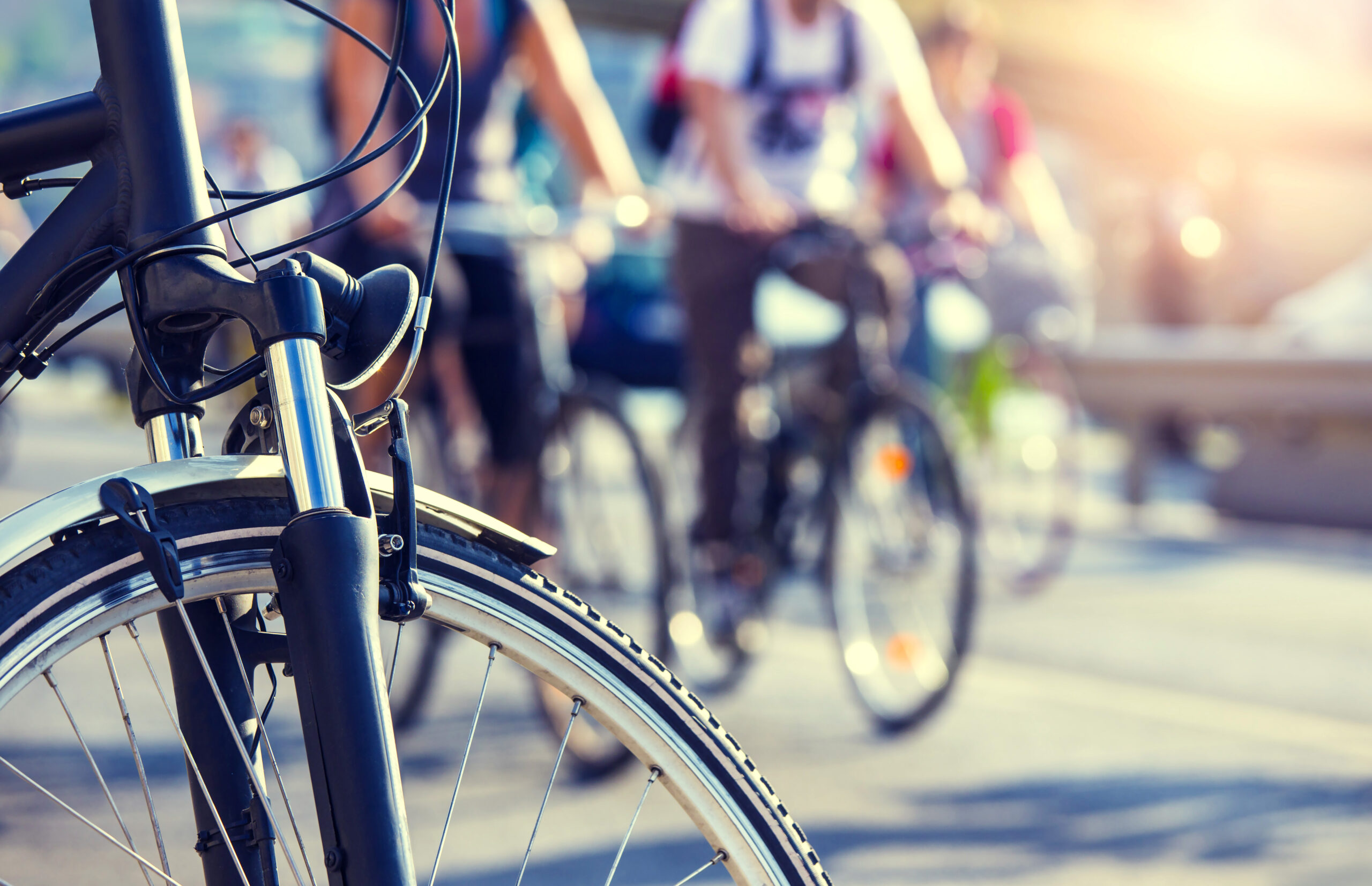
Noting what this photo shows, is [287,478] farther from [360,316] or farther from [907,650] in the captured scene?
[907,650]

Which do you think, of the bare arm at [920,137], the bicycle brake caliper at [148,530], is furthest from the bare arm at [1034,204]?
the bicycle brake caliper at [148,530]

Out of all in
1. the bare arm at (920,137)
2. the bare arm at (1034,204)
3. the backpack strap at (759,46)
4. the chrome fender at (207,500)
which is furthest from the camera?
the bare arm at (1034,204)

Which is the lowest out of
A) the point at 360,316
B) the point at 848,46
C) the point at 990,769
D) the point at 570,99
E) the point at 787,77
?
the point at 360,316

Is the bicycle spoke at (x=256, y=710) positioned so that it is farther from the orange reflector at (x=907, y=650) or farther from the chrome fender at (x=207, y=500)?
the orange reflector at (x=907, y=650)

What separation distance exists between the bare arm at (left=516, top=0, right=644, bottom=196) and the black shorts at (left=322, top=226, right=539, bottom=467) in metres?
0.33

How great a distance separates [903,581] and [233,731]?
3029 millimetres

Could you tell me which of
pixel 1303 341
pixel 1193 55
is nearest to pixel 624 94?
pixel 1193 55

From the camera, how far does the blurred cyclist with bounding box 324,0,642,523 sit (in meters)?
3.57

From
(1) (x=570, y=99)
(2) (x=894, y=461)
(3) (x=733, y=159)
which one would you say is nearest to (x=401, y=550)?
(1) (x=570, y=99)

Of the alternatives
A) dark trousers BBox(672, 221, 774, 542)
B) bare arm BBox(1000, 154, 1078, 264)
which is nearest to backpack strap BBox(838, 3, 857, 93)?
dark trousers BBox(672, 221, 774, 542)

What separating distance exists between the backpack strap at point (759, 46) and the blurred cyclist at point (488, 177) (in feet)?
1.63

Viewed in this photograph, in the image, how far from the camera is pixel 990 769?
3734mm

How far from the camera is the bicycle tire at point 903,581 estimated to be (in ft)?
13.0

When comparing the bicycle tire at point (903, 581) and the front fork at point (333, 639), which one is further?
the bicycle tire at point (903, 581)
